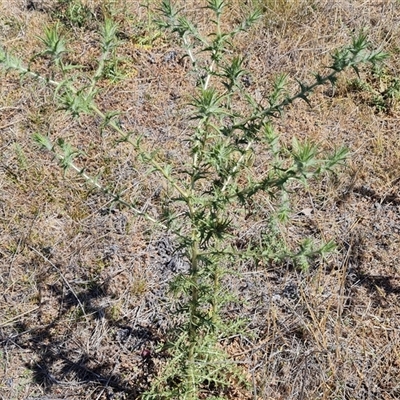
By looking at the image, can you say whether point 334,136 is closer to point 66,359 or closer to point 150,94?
point 150,94

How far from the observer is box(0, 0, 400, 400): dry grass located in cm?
252

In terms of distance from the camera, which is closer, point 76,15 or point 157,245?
point 157,245

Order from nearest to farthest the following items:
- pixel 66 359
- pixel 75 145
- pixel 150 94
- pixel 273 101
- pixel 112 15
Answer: pixel 273 101 < pixel 66 359 < pixel 75 145 < pixel 150 94 < pixel 112 15

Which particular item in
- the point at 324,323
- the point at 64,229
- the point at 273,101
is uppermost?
the point at 273,101

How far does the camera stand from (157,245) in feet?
9.67

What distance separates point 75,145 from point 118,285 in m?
1.02

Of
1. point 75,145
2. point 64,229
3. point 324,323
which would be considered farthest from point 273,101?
point 75,145

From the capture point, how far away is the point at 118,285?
9.23 ft

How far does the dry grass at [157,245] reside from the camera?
2.52m

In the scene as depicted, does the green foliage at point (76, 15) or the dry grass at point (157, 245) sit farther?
the green foliage at point (76, 15)

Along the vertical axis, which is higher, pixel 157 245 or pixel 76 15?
pixel 76 15

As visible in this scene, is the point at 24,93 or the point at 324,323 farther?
the point at 24,93

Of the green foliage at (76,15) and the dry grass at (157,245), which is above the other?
the green foliage at (76,15)

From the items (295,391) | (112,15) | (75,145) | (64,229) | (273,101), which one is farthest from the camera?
(112,15)
